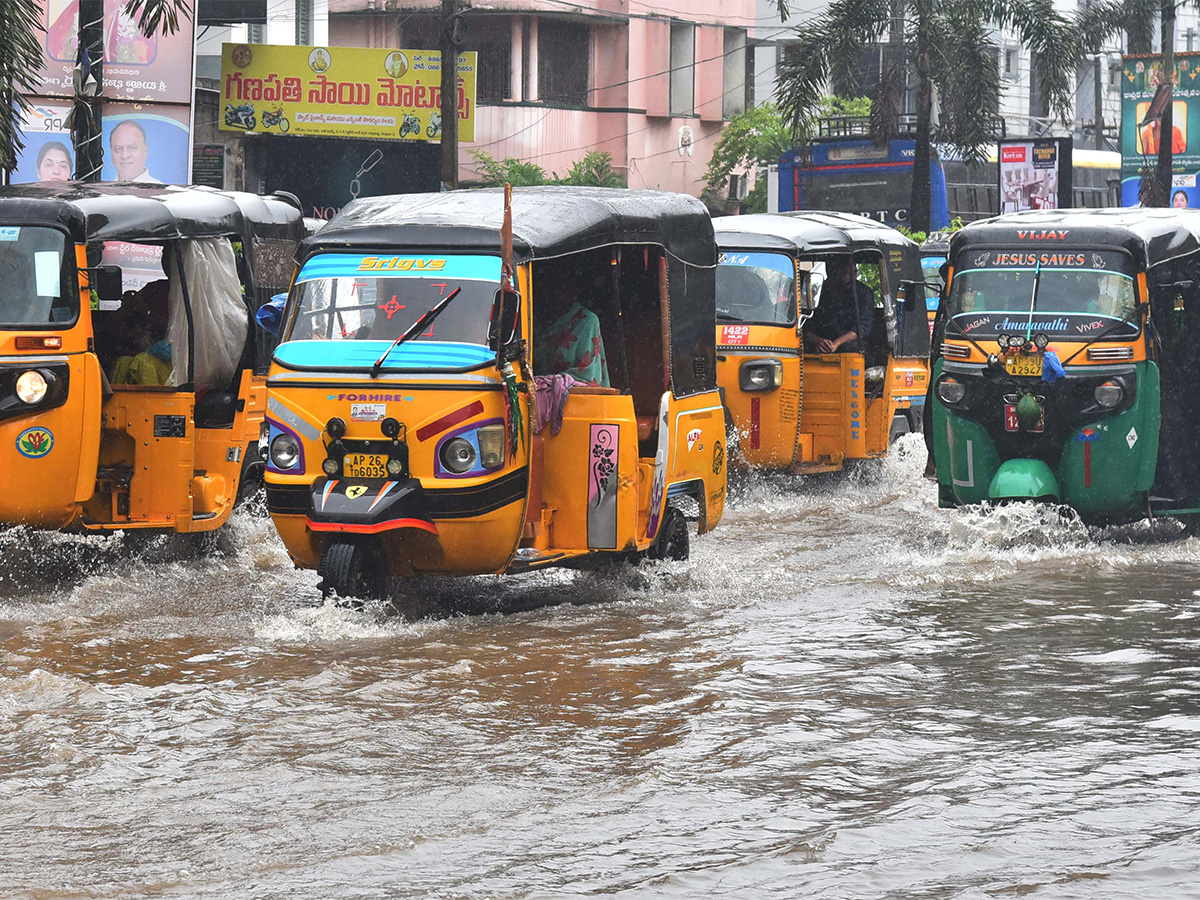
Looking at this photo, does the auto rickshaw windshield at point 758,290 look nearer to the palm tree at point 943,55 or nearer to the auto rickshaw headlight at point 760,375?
the auto rickshaw headlight at point 760,375

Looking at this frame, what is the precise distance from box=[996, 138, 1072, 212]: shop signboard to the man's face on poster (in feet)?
71.7

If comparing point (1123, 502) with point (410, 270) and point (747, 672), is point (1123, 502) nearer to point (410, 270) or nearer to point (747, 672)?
point (747, 672)

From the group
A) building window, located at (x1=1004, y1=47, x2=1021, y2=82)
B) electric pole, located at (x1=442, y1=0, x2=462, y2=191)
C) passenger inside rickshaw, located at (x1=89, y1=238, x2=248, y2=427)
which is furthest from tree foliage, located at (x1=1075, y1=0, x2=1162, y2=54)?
passenger inside rickshaw, located at (x1=89, y1=238, x2=248, y2=427)

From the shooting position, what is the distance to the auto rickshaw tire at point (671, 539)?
11.2m


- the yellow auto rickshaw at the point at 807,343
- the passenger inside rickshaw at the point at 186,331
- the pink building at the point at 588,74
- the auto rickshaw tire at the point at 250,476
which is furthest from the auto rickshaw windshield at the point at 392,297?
the pink building at the point at 588,74

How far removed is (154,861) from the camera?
224 inches

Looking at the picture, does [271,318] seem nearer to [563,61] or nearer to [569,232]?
[569,232]

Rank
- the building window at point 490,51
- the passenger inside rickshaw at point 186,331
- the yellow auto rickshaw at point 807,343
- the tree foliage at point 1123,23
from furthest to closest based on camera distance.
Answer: the building window at point 490,51
the tree foliage at point 1123,23
the yellow auto rickshaw at point 807,343
the passenger inside rickshaw at point 186,331

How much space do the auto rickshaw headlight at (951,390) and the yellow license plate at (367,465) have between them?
5.10 metres

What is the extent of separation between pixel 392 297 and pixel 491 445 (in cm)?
101

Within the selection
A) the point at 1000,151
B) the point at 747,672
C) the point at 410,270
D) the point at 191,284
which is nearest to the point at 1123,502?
the point at 747,672

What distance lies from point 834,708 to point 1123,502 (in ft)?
17.3

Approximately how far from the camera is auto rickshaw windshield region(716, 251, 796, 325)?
15.6 m

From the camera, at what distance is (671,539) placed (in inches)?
450
